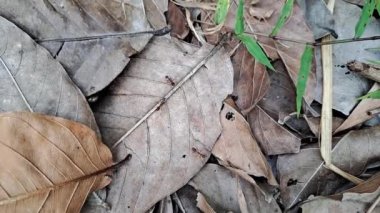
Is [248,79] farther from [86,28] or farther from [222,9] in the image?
[86,28]

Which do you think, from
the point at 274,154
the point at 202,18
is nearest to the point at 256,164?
the point at 274,154

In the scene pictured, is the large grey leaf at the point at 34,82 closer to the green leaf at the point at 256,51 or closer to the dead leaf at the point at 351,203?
the green leaf at the point at 256,51

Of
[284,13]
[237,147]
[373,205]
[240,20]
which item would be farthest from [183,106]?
[373,205]

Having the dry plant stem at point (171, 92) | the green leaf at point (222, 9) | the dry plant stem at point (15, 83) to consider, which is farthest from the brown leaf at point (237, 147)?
the dry plant stem at point (15, 83)

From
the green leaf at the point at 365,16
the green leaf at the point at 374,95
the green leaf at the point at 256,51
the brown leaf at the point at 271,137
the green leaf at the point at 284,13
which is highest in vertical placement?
the green leaf at the point at 284,13

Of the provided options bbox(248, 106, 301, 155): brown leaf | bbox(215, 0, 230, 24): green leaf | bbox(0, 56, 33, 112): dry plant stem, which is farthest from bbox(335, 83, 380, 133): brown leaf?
bbox(0, 56, 33, 112): dry plant stem

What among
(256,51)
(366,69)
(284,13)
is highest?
(284,13)
